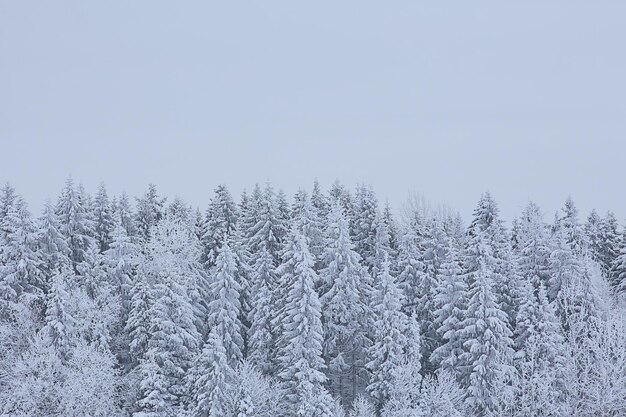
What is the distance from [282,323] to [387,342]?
306 inches

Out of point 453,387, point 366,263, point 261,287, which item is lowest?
point 453,387

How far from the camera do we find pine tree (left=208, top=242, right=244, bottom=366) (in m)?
51.7

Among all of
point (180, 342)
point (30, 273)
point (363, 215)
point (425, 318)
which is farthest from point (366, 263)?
point (30, 273)

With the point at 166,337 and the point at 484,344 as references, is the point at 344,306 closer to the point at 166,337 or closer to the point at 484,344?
the point at 484,344

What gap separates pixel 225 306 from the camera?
52.7m

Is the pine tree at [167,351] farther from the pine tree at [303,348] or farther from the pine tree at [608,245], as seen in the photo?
the pine tree at [608,245]

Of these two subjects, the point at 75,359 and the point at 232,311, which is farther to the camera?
the point at 232,311

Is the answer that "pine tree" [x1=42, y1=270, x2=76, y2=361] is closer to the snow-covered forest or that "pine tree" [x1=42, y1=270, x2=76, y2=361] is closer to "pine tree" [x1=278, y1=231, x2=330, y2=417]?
the snow-covered forest

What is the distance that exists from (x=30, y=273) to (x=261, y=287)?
1700 centimetres

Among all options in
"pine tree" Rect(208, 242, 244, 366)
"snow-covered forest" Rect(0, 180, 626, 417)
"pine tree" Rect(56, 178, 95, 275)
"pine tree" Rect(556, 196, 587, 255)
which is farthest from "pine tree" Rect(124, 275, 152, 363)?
"pine tree" Rect(556, 196, 587, 255)

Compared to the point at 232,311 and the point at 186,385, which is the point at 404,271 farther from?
the point at 186,385

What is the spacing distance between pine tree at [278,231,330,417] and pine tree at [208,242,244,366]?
4151 millimetres

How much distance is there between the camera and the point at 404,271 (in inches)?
2392

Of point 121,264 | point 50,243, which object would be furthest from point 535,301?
point 50,243
